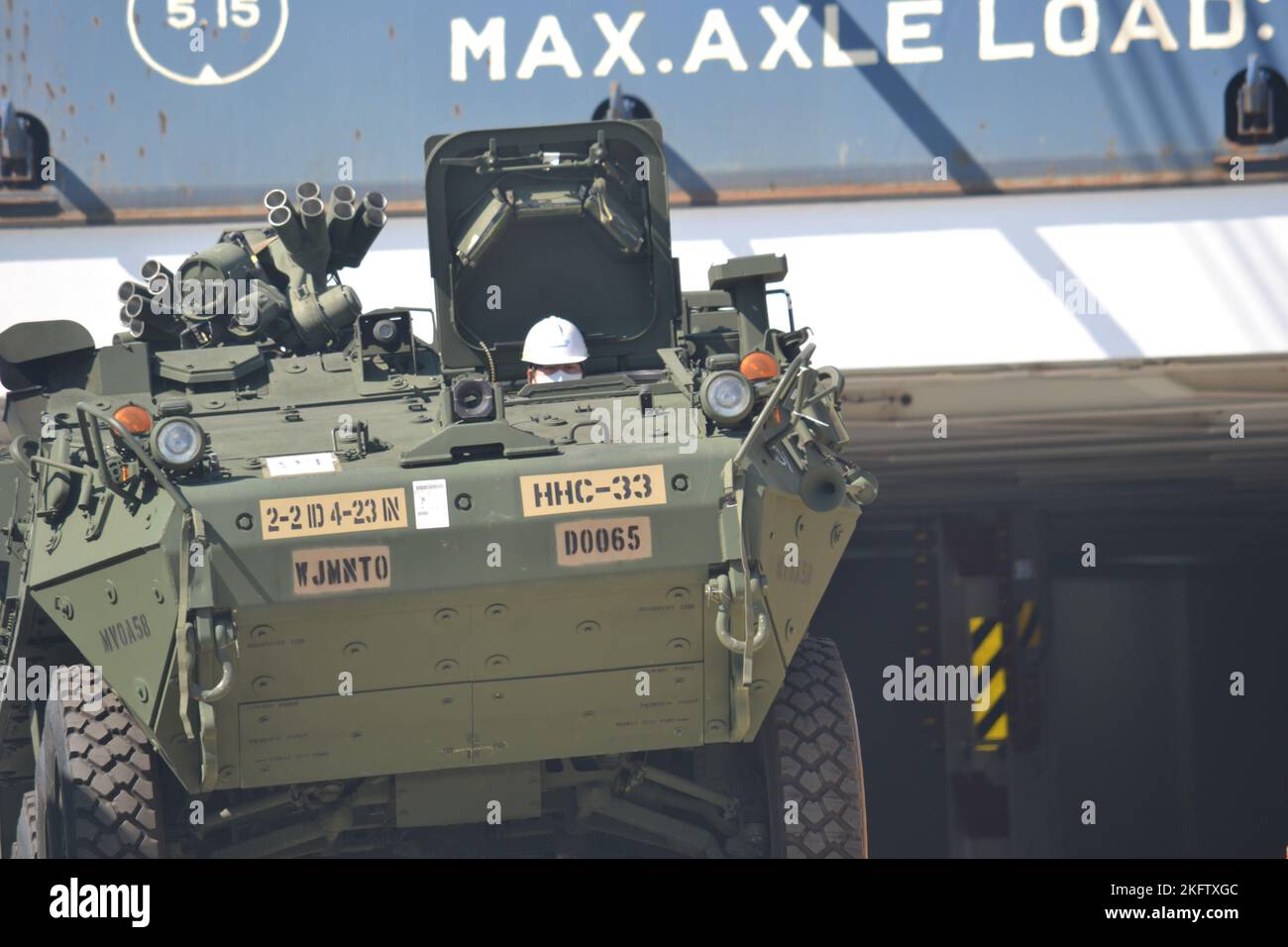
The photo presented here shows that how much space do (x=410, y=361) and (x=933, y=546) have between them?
8.91 m

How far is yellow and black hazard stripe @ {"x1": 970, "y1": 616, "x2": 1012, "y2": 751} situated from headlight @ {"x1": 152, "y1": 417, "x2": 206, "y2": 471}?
9.75 m

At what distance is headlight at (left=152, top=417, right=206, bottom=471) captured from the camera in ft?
21.5

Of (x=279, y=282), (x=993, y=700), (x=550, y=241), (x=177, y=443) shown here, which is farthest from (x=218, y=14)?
(x=993, y=700)

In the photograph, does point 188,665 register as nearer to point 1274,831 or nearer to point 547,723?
point 547,723

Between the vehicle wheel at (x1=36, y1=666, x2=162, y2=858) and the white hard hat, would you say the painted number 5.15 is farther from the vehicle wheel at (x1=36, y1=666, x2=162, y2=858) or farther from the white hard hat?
the vehicle wheel at (x1=36, y1=666, x2=162, y2=858)

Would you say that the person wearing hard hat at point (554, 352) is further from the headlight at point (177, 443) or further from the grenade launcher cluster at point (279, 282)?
the headlight at point (177, 443)

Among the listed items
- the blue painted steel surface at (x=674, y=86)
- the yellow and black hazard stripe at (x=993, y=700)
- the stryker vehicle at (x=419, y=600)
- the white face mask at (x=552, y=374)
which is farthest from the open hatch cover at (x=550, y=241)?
the yellow and black hazard stripe at (x=993, y=700)

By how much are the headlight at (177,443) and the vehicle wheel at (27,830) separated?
Answer: 5.40 ft

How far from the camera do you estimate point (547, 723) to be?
6867 mm

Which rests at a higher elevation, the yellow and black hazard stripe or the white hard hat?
the white hard hat

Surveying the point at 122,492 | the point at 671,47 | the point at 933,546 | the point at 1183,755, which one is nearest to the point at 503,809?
the point at 122,492

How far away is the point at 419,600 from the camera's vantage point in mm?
6602

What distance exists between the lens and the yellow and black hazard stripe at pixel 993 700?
1533cm

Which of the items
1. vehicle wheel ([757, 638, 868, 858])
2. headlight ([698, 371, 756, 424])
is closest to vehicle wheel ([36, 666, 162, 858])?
vehicle wheel ([757, 638, 868, 858])
